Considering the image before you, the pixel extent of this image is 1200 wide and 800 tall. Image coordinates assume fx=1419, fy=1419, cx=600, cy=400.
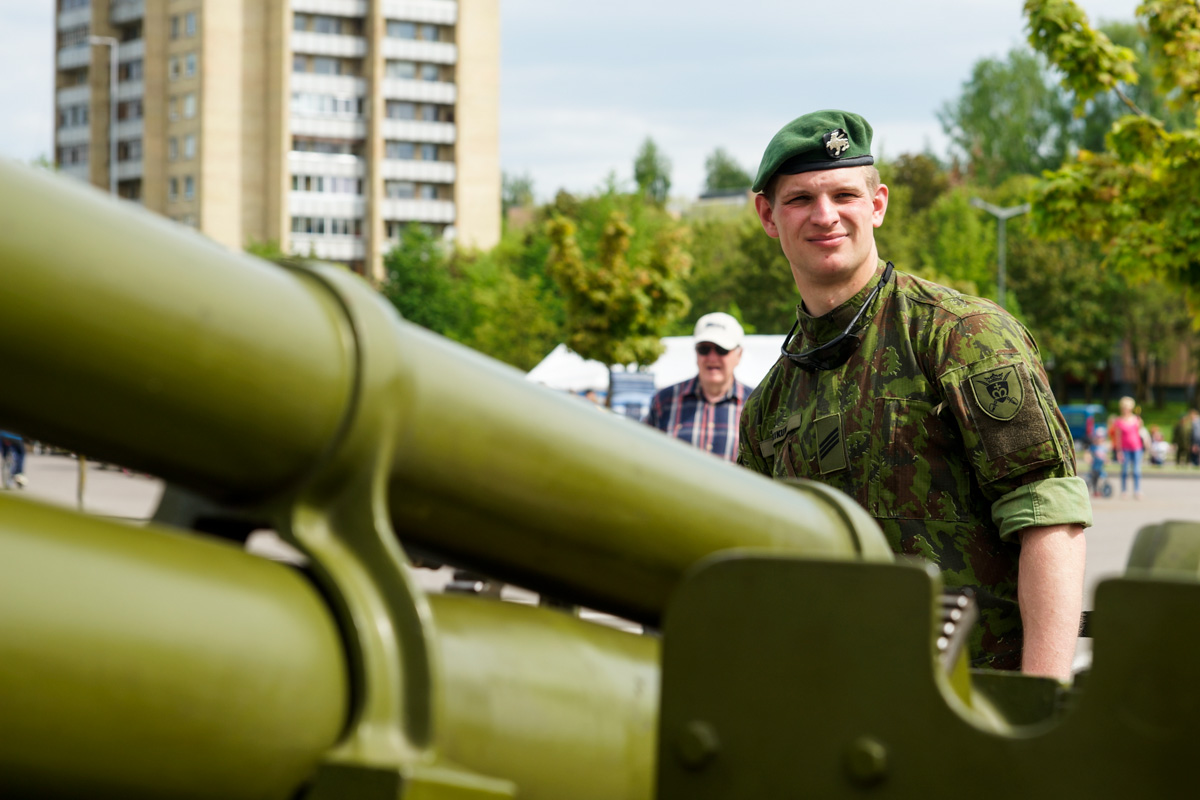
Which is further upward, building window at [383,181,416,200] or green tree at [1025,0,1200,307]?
building window at [383,181,416,200]

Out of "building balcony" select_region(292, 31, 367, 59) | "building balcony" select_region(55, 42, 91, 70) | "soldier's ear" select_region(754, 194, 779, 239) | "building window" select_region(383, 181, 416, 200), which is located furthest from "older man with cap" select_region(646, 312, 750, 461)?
"building balcony" select_region(55, 42, 91, 70)

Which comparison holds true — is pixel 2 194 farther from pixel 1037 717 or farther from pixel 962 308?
pixel 962 308

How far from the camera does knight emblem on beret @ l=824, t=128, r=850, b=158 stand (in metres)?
3.05

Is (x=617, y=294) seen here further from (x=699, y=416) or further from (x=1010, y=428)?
(x=1010, y=428)

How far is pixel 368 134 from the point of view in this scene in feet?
291

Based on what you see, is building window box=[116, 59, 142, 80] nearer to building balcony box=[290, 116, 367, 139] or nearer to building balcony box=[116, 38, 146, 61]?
building balcony box=[116, 38, 146, 61]

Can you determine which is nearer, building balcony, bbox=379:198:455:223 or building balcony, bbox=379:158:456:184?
building balcony, bbox=379:198:455:223

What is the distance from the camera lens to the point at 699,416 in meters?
8.44

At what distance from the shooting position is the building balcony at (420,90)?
89.1m

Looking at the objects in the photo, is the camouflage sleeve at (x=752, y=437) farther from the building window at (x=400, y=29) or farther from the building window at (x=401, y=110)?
the building window at (x=400, y=29)

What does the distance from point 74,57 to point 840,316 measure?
100086 mm

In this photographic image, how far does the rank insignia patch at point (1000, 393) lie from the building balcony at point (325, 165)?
8687 cm

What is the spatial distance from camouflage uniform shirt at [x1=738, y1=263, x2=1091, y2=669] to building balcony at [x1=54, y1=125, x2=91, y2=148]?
97394 millimetres

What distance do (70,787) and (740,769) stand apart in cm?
57
